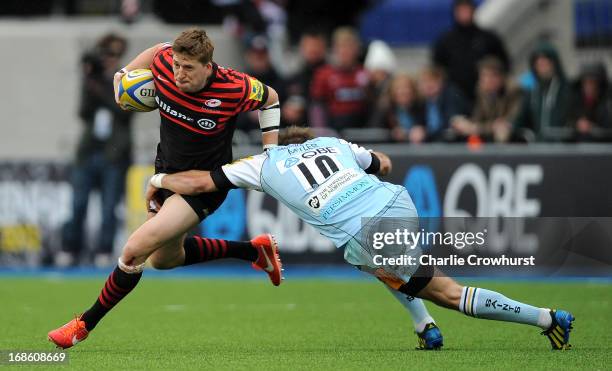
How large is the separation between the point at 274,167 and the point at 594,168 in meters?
7.45

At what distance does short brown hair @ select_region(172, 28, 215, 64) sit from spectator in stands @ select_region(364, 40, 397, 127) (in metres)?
7.65

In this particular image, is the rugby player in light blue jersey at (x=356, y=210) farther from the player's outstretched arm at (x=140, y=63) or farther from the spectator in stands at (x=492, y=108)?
the spectator in stands at (x=492, y=108)

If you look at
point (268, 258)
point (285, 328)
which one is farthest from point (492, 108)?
point (285, 328)

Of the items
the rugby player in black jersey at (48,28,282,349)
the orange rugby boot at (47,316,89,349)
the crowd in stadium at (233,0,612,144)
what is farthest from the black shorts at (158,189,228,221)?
the crowd in stadium at (233,0,612,144)

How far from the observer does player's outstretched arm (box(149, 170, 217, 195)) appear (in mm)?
8375

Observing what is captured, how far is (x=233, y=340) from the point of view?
29.8ft


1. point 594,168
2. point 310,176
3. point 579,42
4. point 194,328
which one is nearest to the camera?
point 310,176

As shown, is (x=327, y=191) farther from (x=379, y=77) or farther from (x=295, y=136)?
(x=379, y=77)

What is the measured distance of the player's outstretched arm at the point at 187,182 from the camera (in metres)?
8.38

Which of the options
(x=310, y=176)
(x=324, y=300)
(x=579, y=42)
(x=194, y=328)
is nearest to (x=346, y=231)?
(x=310, y=176)

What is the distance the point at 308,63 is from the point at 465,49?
2007 mm

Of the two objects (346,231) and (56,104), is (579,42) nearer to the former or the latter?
(56,104)

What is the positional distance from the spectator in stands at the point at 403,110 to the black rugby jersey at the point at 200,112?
6.90 metres

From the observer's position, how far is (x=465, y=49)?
54.7 feet
